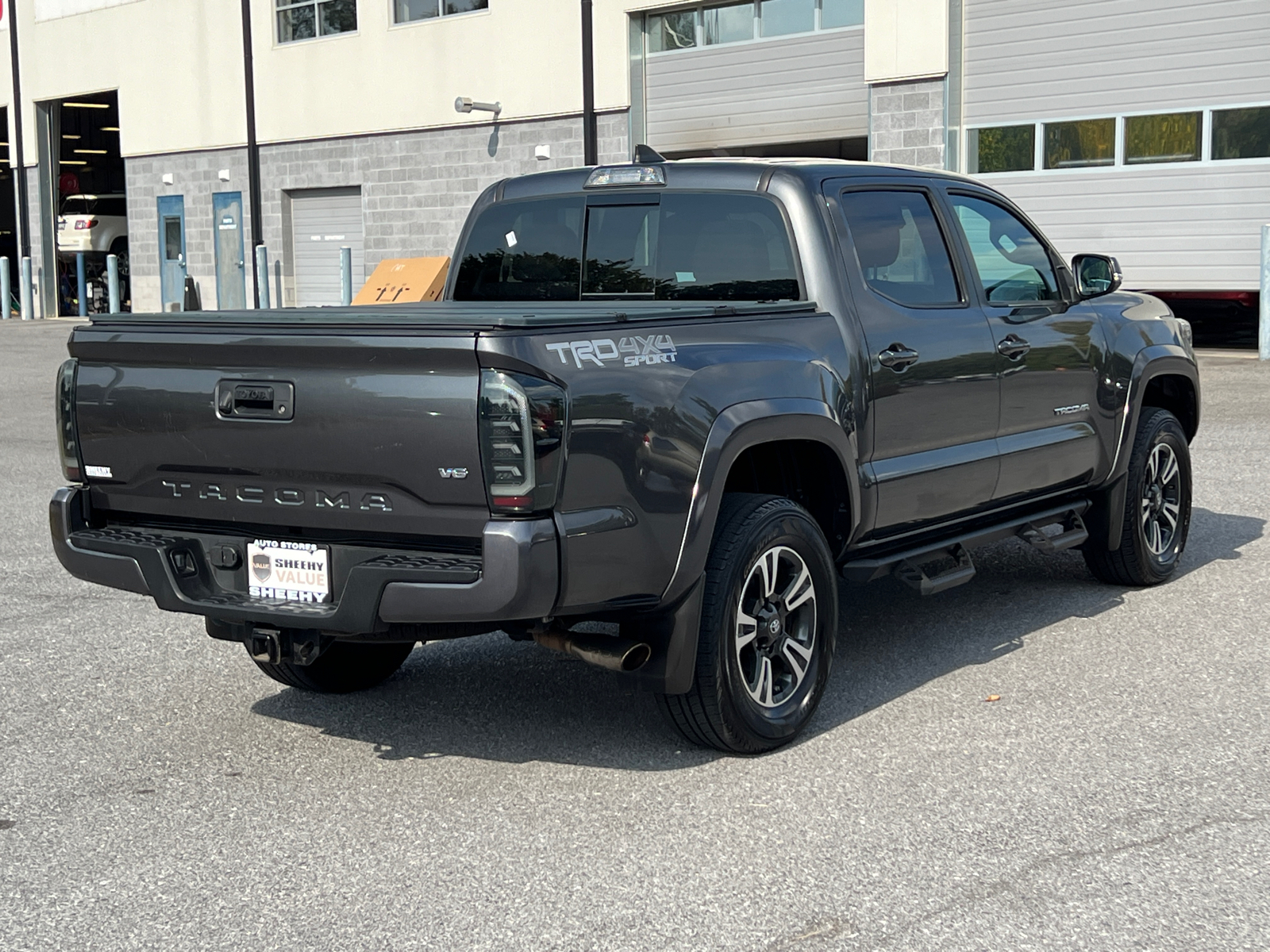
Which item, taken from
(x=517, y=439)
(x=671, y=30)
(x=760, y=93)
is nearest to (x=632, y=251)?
(x=517, y=439)

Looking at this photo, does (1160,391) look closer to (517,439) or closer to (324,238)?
(517,439)

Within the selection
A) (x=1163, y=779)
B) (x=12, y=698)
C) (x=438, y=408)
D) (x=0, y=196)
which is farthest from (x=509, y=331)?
(x=0, y=196)

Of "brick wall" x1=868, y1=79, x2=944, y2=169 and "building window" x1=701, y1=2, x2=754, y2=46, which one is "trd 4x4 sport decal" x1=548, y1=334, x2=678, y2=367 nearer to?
"brick wall" x1=868, y1=79, x2=944, y2=169

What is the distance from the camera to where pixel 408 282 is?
21672 millimetres

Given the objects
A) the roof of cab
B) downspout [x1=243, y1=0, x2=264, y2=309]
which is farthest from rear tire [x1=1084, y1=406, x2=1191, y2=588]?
downspout [x1=243, y1=0, x2=264, y2=309]

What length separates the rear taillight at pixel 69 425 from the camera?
4.87m

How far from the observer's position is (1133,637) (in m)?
6.34

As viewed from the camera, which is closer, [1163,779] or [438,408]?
[438,408]

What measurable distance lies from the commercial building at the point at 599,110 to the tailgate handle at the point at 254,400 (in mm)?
17037

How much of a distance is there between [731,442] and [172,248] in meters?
30.7

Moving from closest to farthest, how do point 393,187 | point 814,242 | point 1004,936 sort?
point 1004,936, point 814,242, point 393,187

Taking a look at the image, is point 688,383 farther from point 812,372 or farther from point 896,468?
point 896,468

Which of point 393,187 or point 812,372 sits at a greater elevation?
point 393,187

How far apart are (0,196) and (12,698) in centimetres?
4692
